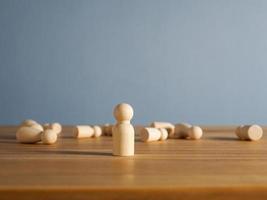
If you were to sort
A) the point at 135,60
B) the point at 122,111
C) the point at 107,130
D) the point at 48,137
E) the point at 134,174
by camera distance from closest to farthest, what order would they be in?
the point at 134,174 → the point at 122,111 → the point at 48,137 → the point at 107,130 → the point at 135,60

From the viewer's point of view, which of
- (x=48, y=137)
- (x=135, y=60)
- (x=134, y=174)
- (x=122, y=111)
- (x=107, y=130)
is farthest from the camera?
(x=135, y=60)

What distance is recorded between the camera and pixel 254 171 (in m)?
0.53

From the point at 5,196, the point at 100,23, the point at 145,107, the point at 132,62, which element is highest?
the point at 100,23

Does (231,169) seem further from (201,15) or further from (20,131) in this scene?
(201,15)

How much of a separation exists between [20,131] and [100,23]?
5.46 feet

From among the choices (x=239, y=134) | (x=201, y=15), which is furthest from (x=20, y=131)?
(x=201, y=15)

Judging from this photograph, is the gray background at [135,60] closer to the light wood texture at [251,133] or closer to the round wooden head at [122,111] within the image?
the light wood texture at [251,133]

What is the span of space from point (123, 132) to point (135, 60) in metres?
1.82

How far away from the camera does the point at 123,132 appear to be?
71cm

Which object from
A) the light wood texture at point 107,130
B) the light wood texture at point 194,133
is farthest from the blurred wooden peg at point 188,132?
the light wood texture at point 107,130

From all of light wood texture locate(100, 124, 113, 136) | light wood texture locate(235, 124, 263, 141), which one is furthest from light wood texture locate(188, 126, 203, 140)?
light wood texture locate(100, 124, 113, 136)

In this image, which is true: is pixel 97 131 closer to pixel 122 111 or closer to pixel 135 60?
pixel 122 111

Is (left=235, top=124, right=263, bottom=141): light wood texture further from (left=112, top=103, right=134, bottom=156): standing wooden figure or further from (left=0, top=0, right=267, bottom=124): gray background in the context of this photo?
(left=0, top=0, right=267, bottom=124): gray background

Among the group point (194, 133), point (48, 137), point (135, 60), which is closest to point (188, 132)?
point (194, 133)
